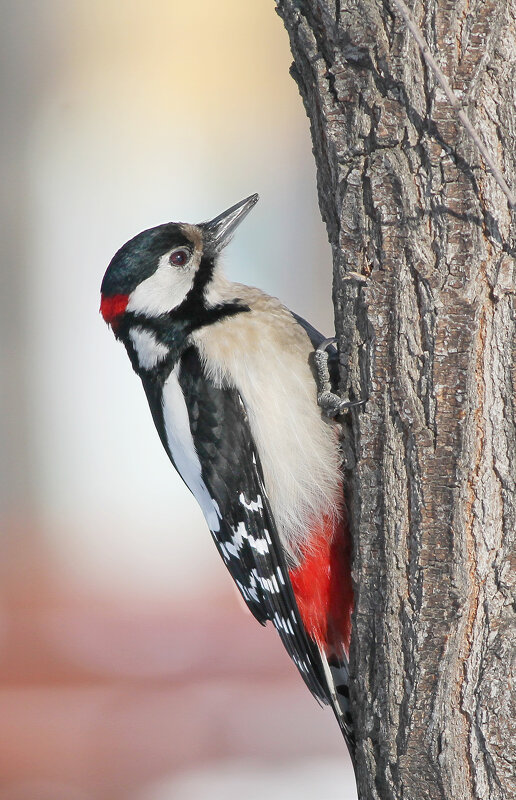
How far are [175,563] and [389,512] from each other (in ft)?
12.9

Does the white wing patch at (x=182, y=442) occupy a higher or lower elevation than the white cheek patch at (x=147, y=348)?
lower

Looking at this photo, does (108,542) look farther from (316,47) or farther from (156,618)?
(316,47)

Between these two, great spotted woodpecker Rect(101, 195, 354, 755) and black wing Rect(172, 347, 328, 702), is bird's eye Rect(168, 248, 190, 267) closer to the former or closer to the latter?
great spotted woodpecker Rect(101, 195, 354, 755)

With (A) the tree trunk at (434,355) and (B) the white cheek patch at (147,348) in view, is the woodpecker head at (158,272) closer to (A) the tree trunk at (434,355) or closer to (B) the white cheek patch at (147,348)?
(B) the white cheek patch at (147,348)

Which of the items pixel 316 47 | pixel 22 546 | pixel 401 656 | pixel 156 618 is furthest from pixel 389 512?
pixel 22 546

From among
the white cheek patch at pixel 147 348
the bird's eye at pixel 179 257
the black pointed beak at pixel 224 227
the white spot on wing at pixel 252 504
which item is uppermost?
the black pointed beak at pixel 224 227

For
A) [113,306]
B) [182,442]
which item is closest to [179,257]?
[113,306]

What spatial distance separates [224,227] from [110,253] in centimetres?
324

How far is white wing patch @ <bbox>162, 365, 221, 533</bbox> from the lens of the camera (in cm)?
229

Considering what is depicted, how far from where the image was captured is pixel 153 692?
188 inches

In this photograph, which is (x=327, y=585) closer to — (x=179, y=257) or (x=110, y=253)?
(x=179, y=257)

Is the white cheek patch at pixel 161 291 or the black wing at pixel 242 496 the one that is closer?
the black wing at pixel 242 496

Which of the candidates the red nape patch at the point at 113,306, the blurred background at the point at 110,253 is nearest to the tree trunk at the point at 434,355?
the red nape patch at the point at 113,306

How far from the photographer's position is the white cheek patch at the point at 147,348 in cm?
234
